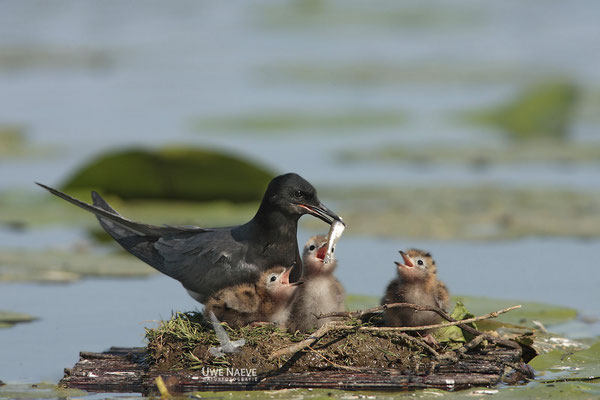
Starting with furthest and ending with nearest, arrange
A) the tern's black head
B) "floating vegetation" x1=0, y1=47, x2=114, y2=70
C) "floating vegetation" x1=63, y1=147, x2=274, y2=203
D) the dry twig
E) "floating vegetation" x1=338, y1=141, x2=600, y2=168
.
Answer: "floating vegetation" x1=0, y1=47, x2=114, y2=70 → "floating vegetation" x1=338, y1=141, x2=600, y2=168 → "floating vegetation" x1=63, y1=147, x2=274, y2=203 → the tern's black head → the dry twig

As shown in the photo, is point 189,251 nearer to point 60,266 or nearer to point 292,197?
point 292,197

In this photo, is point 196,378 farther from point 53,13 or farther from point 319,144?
point 53,13

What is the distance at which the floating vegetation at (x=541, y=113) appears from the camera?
2027cm

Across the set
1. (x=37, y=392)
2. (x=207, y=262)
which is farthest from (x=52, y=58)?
(x=37, y=392)

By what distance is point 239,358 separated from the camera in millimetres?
6938

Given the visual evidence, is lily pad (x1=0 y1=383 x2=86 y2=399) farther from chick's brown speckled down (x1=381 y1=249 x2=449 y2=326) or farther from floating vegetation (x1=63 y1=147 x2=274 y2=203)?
floating vegetation (x1=63 y1=147 x2=274 y2=203)

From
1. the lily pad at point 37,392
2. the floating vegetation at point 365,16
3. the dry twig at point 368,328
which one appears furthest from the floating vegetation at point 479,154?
the floating vegetation at point 365,16

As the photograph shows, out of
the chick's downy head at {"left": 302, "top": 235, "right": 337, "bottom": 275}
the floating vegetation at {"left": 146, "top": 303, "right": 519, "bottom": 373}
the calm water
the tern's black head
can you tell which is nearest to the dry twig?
the floating vegetation at {"left": 146, "top": 303, "right": 519, "bottom": 373}

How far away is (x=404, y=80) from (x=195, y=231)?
19243 mm

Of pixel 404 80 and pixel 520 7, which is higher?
pixel 520 7

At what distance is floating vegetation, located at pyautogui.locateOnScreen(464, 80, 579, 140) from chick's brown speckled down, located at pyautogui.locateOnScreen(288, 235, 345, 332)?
13177mm

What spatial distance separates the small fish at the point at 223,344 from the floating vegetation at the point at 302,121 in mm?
12931

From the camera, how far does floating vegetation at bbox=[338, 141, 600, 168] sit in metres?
16.9

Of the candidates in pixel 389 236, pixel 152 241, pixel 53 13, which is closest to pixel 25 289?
pixel 152 241
